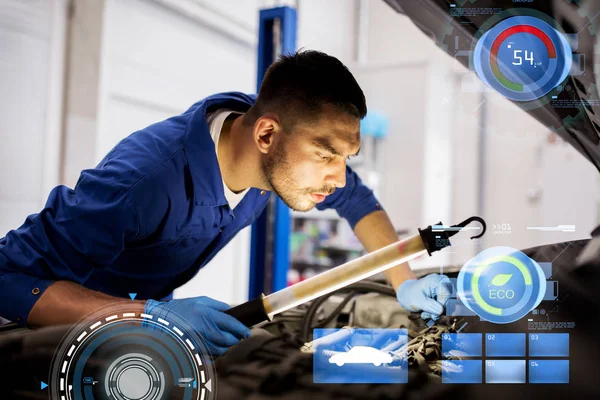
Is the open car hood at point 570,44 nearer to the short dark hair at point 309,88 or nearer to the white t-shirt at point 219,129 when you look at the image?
the short dark hair at point 309,88

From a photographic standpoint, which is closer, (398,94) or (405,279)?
(405,279)

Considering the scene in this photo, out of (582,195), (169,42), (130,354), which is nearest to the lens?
(130,354)

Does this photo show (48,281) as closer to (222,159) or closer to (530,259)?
(222,159)

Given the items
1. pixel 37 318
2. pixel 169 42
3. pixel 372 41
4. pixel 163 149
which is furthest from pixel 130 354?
pixel 372 41

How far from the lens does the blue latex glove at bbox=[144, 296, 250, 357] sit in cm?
50

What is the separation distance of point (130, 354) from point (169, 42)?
685mm

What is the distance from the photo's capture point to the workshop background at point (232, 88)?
1.99 ft

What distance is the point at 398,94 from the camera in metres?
1.40

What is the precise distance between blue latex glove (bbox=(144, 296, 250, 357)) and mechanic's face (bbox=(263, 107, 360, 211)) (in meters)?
0.19

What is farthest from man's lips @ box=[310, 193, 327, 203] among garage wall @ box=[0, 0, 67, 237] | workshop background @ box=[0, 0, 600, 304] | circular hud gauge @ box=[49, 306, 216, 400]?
garage wall @ box=[0, 0, 67, 237]

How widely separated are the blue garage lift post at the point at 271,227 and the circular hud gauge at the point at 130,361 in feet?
1.90

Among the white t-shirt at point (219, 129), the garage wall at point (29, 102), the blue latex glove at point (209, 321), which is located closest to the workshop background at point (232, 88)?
the garage wall at point (29, 102)

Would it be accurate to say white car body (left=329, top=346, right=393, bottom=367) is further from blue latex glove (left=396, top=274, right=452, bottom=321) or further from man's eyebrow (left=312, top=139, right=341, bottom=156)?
man's eyebrow (left=312, top=139, right=341, bottom=156)

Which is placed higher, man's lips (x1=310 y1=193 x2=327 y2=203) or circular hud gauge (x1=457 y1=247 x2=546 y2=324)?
man's lips (x1=310 y1=193 x2=327 y2=203)
